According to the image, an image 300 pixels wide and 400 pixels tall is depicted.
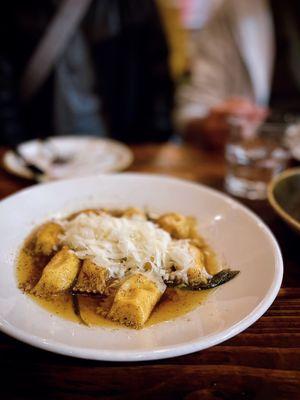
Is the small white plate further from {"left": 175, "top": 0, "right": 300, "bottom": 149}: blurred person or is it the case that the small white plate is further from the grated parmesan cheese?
{"left": 175, "top": 0, "right": 300, "bottom": 149}: blurred person

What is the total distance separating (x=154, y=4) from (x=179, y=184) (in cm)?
149

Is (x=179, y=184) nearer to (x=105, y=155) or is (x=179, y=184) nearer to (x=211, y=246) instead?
(x=211, y=246)

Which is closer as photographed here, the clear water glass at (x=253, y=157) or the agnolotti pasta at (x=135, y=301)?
the agnolotti pasta at (x=135, y=301)

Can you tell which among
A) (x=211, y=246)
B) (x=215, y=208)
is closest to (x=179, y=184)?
(x=215, y=208)

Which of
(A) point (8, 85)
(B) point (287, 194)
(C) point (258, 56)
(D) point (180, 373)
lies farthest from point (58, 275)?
(C) point (258, 56)

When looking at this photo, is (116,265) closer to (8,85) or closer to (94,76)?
(8,85)

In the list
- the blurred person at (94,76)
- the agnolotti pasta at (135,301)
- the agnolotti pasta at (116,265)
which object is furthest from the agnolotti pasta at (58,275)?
the blurred person at (94,76)

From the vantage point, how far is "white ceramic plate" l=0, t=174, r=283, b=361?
0.56 meters

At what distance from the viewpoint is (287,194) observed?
1.07 m

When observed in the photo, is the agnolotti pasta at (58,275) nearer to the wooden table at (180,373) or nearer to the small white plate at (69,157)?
the wooden table at (180,373)

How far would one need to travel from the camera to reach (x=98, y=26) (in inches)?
83.7

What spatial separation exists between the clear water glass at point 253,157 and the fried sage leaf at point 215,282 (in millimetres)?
483

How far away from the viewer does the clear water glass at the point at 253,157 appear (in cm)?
127

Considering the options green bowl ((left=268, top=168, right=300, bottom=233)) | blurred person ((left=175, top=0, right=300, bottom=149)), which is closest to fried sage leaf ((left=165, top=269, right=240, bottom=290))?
green bowl ((left=268, top=168, right=300, bottom=233))
